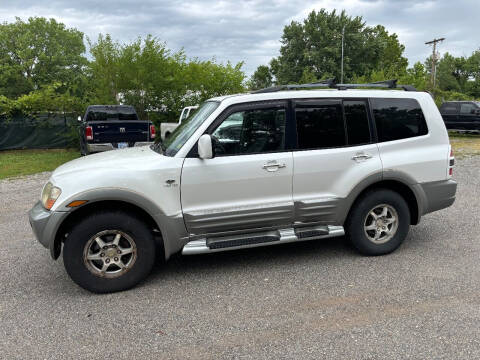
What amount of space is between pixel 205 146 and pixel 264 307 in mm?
1537

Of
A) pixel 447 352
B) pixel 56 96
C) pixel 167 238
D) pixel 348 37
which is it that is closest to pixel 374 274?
pixel 447 352

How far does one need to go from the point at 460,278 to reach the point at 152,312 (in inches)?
118

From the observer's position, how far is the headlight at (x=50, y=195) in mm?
3682

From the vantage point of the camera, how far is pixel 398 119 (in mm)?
4594

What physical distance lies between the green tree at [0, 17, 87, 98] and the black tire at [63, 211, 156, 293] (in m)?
46.6

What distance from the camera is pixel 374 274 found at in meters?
4.13

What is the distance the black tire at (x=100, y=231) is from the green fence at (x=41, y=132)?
15647 millimetres

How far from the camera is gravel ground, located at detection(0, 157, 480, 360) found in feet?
9.55

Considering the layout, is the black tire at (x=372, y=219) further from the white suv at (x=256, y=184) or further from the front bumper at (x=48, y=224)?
the front bumper at (x=48, y=224)

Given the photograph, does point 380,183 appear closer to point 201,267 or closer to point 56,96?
point 201,267

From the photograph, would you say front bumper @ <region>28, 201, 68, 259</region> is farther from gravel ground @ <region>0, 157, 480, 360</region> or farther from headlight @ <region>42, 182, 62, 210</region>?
gravel ground @ <region>0, 157, 480, 360</region>

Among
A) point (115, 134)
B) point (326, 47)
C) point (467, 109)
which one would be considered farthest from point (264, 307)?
point (326, 47)

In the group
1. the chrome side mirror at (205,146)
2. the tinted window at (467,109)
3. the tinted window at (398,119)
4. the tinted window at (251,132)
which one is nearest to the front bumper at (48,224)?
the chrome side mirror at (205,146)

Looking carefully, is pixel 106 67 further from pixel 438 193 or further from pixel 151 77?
pixel 438 193
